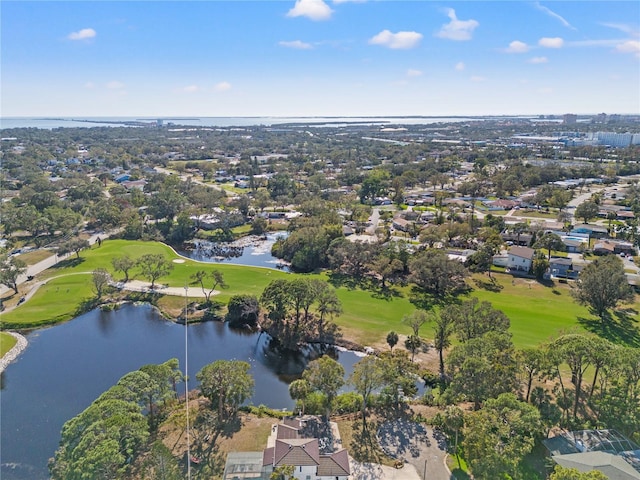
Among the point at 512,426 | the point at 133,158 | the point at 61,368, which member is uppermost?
the point at 133,158

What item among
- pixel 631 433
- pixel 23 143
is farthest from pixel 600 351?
pixel 23 143

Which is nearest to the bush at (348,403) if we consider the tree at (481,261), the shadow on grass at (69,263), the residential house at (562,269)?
the tree at (481,261)

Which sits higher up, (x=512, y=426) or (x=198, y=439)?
(x=512, y=426)

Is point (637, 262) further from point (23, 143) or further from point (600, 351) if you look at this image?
point (23, 143)

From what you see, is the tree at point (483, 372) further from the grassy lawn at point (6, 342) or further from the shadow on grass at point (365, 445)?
the grassy lawn at point (6, 342)

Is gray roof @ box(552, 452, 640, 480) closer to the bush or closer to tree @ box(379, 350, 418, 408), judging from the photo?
tree @ box(379, 350, 418, 408)
